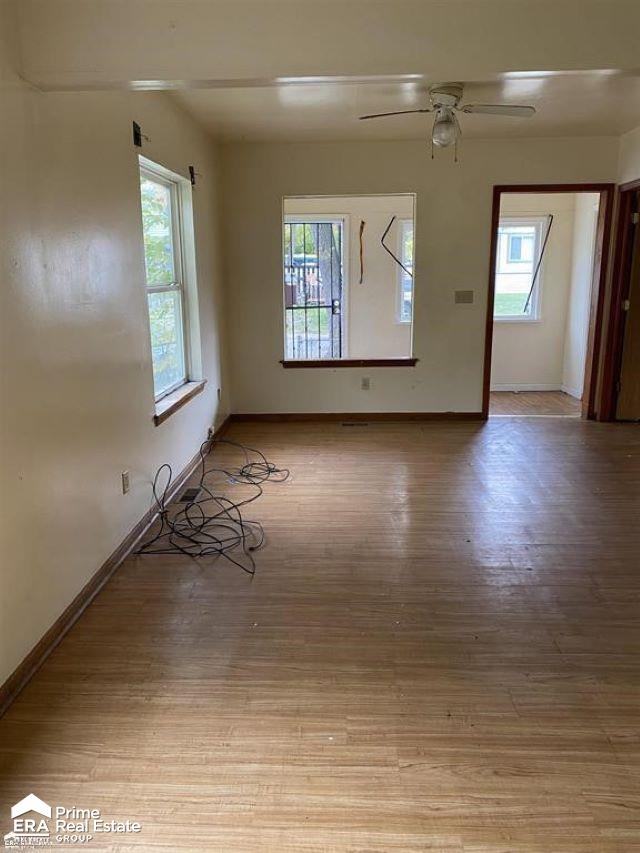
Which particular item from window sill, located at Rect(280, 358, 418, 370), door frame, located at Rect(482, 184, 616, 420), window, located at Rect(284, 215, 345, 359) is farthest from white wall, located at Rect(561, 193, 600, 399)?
window, located at Rect(284, 215, 345, 359)

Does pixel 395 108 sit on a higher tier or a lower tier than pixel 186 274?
higher

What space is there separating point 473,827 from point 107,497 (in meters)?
2.04

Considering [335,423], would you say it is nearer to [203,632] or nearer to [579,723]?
[203,632]

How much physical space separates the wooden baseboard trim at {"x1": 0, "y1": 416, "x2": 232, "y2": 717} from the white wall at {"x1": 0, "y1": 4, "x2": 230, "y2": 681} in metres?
0.04

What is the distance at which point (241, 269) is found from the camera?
5.73m

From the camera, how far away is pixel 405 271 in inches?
299

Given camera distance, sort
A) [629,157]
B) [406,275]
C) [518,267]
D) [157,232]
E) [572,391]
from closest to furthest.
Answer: [157,232]
[629,157]
[572,391]
[518,267]
[406,275]

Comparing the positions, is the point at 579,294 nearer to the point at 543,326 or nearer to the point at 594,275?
the point at 543,326

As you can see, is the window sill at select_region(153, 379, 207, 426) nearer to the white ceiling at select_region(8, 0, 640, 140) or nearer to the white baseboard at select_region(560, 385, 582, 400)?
the white ceiling at select_region(8, 0, 640, 140)

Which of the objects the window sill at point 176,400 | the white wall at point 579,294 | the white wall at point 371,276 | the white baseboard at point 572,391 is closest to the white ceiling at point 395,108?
the white wall at point 579,294

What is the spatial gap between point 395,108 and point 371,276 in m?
3.37

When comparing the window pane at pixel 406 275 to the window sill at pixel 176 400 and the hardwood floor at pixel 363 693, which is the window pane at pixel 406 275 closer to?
the window sill at pixel 176 400

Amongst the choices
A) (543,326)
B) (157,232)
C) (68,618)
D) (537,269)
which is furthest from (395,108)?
(543,326)

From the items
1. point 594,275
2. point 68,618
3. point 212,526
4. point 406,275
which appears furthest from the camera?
point 406,275
